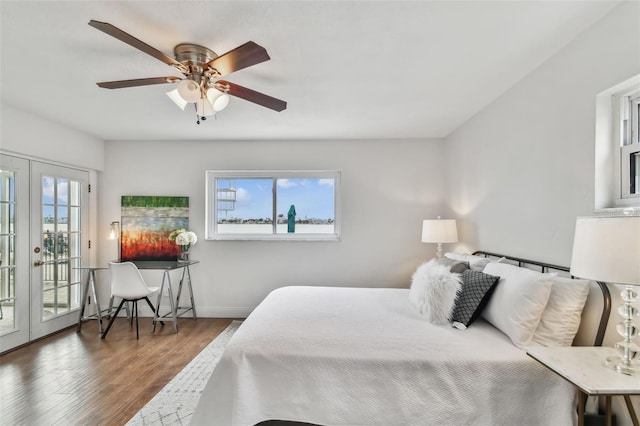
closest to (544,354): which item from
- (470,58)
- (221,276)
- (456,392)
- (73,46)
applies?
(456,392)

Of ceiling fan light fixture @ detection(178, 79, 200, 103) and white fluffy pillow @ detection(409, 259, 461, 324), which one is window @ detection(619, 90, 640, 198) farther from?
ceiling fan light fixture @ detection(178, 79, 200, 103)

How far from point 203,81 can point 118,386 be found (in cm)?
254

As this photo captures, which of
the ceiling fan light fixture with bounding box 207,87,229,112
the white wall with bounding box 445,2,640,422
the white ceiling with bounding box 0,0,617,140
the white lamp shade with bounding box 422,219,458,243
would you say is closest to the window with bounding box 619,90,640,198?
the white wall with bounding box 445,2,640,422

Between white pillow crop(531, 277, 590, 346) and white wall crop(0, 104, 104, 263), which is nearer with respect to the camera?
white pillow crop(531, 277, 590, 346)

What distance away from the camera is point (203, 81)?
1.99 meters

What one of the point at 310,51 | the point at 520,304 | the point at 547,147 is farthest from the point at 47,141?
the point at 547,147

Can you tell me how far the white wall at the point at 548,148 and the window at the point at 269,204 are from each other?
200 centimetres

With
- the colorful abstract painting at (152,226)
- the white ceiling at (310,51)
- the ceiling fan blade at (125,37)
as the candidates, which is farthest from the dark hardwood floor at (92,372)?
the white ceiling at (310,51)

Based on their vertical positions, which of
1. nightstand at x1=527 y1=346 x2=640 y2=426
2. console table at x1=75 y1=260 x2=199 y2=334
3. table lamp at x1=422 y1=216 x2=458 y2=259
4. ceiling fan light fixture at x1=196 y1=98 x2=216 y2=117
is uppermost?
ceiling fan light fixture at x1=196 y1=98 x2=216 y2=117

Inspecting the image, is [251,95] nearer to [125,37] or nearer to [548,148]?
[125,37]

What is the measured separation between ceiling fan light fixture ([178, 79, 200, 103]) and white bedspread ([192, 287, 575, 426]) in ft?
5.16

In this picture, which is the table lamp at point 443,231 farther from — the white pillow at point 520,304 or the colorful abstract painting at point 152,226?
the colorful abstract painting at point 152,226

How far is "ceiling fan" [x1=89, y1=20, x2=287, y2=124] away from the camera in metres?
1.71

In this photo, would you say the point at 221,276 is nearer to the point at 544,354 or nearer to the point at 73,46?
the point at 73,46
